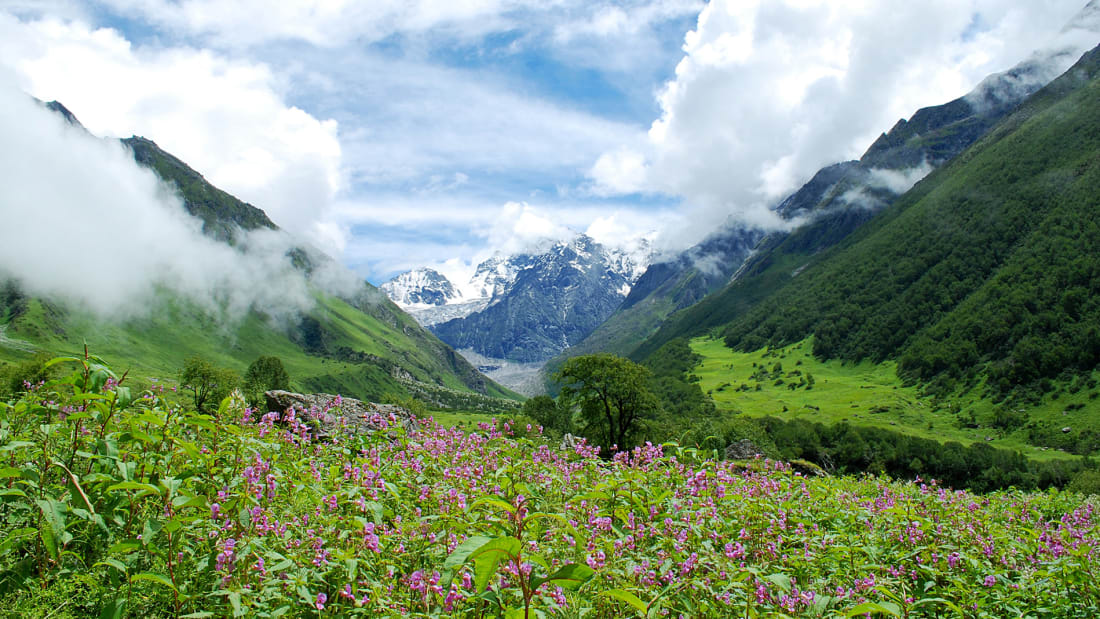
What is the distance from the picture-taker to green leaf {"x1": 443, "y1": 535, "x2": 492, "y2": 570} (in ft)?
8.95

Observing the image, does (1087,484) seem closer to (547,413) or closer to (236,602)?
(547,413)

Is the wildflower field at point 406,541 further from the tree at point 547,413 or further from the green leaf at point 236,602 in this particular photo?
the tree at point 547,413

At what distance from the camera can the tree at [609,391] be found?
55062 millimetres

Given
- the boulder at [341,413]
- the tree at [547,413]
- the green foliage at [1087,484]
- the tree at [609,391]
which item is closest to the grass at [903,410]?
the green foliage at [1087,484]

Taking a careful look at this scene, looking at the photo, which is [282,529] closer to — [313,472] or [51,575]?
[51,575]

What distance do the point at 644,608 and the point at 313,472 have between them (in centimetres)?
582

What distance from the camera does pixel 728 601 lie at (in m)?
4.70

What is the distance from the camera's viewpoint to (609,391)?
55.8m

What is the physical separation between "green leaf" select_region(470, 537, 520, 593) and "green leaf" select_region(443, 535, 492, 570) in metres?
0.06

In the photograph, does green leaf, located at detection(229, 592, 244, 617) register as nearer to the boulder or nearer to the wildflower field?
the wildflower field

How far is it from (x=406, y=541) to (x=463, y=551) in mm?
3250

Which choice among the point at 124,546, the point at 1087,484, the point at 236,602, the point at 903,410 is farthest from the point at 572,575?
the point at 903,410

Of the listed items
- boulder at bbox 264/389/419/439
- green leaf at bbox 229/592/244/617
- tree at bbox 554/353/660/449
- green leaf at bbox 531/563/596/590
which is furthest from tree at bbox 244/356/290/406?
green leaf at bbox 531/563/596/590

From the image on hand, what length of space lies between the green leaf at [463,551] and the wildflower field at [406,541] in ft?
0.04
